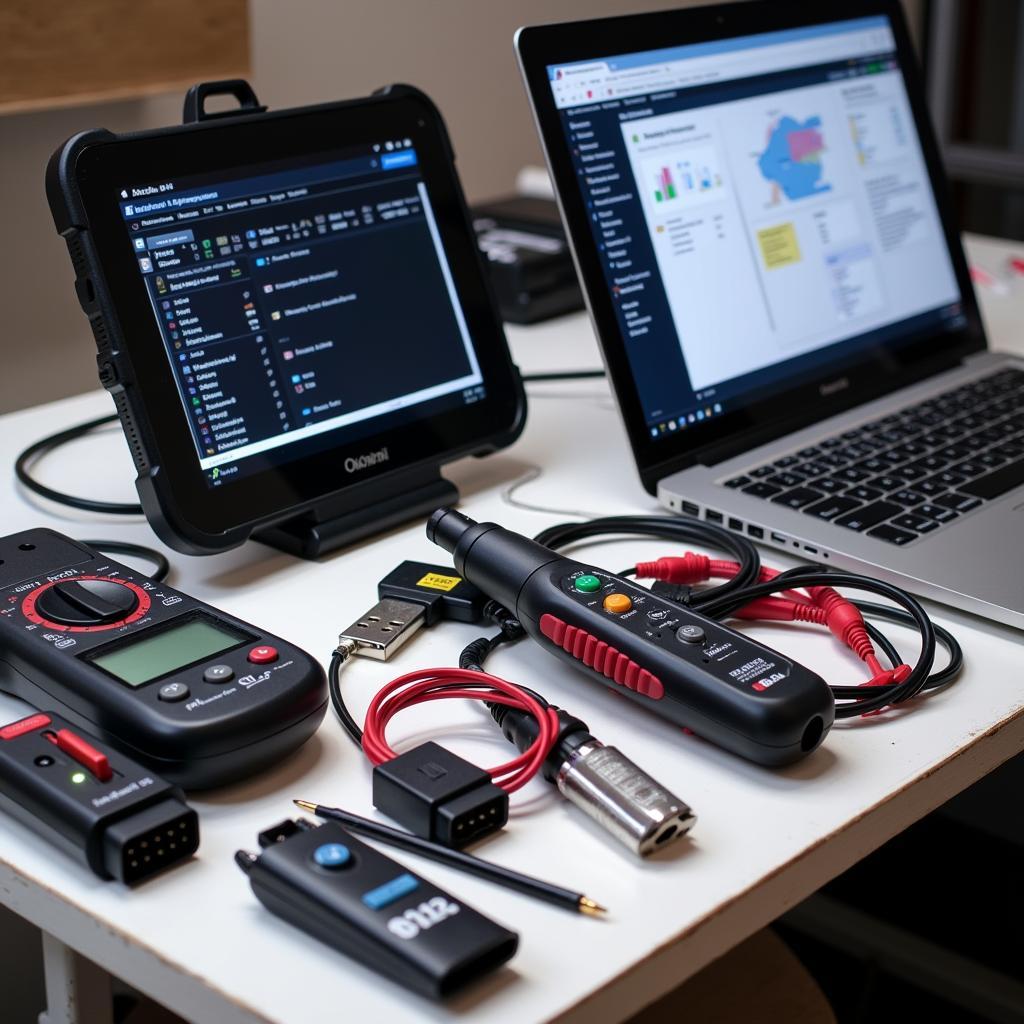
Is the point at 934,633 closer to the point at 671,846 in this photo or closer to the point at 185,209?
the point at 671,846

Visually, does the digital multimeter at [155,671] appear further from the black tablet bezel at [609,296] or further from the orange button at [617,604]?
the black tablet bezel at [609,296]

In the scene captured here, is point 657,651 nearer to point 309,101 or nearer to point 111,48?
point 111,48

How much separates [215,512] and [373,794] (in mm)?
267

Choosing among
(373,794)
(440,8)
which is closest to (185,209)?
(373,794)

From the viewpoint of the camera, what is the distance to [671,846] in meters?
0.60

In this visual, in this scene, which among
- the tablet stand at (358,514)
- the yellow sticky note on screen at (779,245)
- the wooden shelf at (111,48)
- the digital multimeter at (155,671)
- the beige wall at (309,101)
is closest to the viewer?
the digital multimeter at (155,671)

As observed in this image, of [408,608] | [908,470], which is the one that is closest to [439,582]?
[408,608]

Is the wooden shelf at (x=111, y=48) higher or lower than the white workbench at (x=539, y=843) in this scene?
higher

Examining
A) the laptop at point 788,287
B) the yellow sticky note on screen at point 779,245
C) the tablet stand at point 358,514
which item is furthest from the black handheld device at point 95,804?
the yellow sticky note on screen at point 779,245

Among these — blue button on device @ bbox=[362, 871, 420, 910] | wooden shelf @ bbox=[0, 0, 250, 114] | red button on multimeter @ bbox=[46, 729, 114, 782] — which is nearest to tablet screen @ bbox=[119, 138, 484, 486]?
red button on multimeter @ bbox=[46, 729, 114, 782]

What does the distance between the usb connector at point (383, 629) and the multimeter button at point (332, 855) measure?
0.21m

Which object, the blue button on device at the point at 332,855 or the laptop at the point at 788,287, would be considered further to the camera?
the laptop at the point at 788,287

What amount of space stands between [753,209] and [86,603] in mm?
594

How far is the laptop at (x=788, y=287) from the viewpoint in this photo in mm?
898
